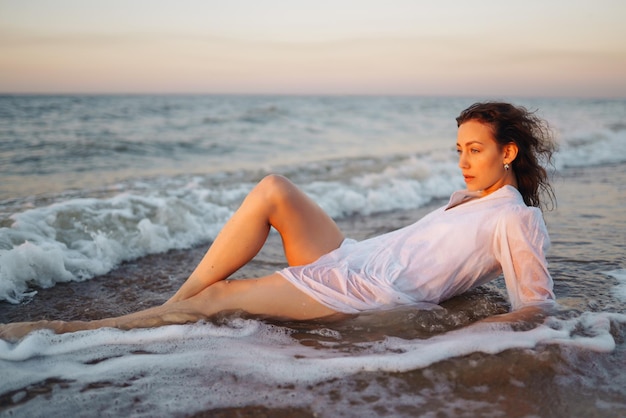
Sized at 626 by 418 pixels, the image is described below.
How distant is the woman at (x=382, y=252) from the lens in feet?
10.5

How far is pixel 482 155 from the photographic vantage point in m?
3.29

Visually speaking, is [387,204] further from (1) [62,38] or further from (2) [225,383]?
(1) [62,38]

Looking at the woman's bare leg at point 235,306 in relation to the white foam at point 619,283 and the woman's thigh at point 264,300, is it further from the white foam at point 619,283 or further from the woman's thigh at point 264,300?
the white foam at point 619,283

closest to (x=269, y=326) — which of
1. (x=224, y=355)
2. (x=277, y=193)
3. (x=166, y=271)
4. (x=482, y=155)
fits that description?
(x=224, y=355)

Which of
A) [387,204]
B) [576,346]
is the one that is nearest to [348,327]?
[576,346]

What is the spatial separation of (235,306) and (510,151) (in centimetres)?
189

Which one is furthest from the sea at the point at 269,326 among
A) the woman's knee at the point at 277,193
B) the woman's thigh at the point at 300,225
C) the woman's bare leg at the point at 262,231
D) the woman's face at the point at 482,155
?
the woman's face at the point at 482,155

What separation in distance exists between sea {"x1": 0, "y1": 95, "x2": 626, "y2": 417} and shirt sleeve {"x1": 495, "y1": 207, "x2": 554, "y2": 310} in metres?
0.18

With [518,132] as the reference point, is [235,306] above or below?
below

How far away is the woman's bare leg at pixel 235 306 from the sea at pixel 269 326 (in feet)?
0.27

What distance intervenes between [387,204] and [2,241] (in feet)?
16.7

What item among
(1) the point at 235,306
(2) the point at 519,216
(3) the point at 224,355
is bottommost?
(3) the point at 224,355

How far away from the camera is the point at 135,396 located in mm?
2480

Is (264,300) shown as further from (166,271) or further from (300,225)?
(166,271)
